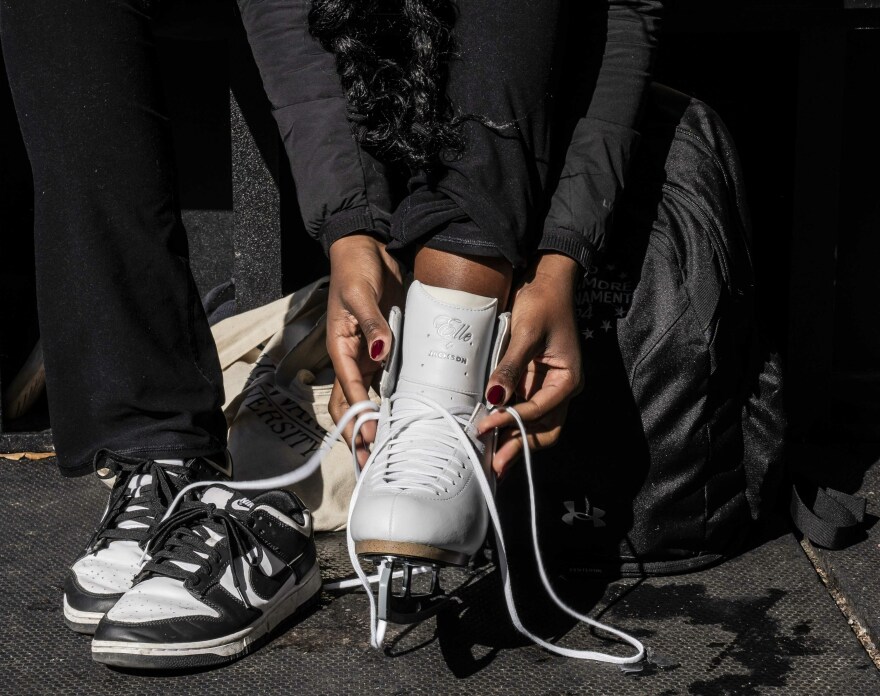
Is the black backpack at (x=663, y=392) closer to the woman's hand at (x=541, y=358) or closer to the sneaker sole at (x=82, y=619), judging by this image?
the woman's hand at (x=541, y=358)

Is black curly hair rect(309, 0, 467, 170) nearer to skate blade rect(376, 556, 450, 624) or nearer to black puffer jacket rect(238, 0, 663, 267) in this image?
black puffer jacket rect(238, 0, 663, 267)

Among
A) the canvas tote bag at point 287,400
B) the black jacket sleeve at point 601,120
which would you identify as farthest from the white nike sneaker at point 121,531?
the black jacket sleeve at point 601,120

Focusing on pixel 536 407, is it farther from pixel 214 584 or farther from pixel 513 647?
pixel 214 584

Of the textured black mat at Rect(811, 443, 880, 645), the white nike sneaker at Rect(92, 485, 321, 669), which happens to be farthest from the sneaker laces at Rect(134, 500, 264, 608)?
the textured black mat at Rect(811, 443, 880, 645)

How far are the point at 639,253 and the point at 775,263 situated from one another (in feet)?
2.29

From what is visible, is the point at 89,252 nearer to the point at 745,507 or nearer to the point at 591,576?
the point at 591,576

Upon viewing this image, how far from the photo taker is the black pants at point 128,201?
102 cm

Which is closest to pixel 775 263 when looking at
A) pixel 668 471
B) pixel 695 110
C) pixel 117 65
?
pixel 695 110

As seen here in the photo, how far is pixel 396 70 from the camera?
42.1 inches

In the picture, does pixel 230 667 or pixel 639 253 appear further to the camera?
pixel 639 253

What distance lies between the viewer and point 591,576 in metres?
1.21

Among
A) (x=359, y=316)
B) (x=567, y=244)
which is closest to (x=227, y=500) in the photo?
(x=359, y=316)

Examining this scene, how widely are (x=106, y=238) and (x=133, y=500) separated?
1.04ft

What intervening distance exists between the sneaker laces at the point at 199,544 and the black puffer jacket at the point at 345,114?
0.35 meters
